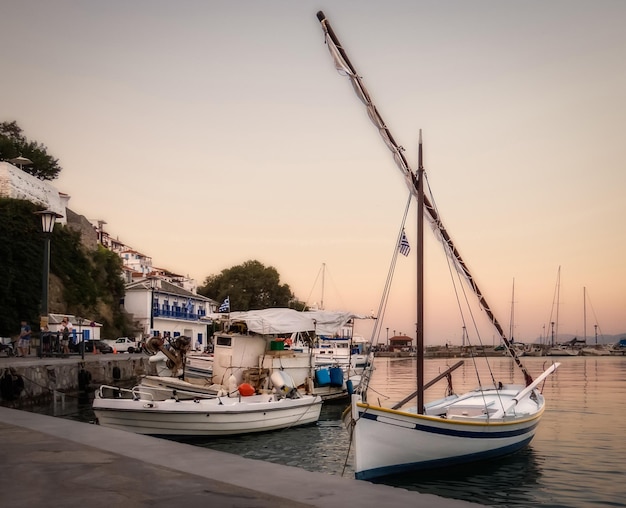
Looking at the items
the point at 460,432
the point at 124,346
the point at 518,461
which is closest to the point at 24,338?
the point at 124,346

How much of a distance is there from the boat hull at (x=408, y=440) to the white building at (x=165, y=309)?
58.1m

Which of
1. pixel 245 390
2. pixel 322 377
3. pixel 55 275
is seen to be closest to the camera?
pixel 245 390

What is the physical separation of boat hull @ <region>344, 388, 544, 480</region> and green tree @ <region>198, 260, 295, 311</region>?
8628cm

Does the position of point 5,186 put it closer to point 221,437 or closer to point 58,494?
point 221,437

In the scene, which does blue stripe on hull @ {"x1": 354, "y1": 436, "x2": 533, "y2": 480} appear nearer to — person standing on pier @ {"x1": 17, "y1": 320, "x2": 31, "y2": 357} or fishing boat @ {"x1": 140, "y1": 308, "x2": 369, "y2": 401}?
fishing boat @ {"x1": 140, "y1": 308, "x2": 369, "y2": 401}

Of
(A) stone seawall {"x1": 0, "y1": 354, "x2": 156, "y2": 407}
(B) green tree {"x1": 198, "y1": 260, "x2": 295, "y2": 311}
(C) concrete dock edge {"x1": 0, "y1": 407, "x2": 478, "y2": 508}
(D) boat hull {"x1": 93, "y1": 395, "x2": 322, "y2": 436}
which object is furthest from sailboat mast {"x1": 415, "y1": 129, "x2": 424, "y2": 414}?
(B) green tree {"x1": 198, "y1": 260, "x2": 295, "y2": 311}

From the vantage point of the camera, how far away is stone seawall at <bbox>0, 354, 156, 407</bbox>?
22562mm

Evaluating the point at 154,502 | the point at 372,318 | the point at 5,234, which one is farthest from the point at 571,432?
the point at 5,234

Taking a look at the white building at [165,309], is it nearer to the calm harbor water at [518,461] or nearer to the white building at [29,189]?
the white building at [29,189]

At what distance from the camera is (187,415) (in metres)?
18.6

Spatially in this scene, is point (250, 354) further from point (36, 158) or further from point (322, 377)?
point (36, 158)

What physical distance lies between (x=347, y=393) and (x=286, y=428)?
31.3 ft

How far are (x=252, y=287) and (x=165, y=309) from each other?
91.4ft

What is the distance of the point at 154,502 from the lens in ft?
17.5
